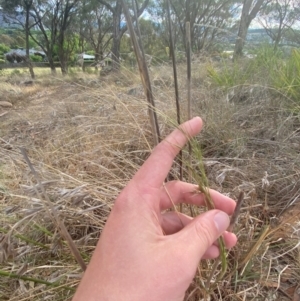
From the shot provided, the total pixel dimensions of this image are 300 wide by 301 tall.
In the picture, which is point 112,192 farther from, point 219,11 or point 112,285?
point 219,11

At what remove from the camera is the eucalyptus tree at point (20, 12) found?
805 centimetres

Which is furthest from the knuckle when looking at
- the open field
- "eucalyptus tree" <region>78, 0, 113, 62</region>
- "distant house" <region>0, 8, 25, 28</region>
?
"distant house" <region>0, 8, 25, 28</region>

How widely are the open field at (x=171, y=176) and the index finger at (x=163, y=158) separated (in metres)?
0.05

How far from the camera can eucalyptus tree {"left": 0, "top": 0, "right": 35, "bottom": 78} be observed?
26.4 feet

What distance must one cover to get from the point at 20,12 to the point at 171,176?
9835 millimetres

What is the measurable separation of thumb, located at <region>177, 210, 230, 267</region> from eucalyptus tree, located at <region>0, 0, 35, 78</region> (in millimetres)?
8519

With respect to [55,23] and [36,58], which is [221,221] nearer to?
[55,23]

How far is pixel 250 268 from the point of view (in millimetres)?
603

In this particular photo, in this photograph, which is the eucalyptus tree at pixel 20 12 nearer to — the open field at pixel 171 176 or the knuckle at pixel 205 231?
the open field at pixel 171 176

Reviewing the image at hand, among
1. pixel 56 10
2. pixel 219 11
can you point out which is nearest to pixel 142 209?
pixel 56 10

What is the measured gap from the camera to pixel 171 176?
2.89ft

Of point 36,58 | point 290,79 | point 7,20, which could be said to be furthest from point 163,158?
point 36,58

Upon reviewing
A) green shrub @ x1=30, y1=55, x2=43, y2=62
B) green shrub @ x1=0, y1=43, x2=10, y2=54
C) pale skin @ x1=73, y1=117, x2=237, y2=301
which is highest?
green shrub @ x1=0, y1=43, x2=10, y2=54

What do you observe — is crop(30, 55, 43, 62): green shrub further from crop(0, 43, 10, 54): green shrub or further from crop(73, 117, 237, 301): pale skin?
crop(73, 117, 237, 301): pale skin
